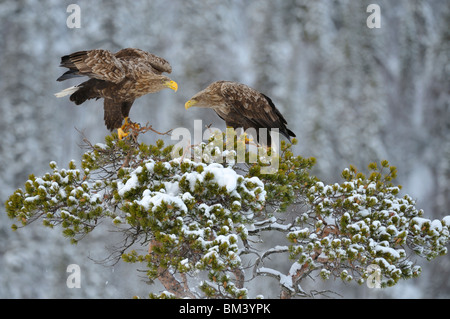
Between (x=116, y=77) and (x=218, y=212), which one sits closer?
(x=218, y=212)

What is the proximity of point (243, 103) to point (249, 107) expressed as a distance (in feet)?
0.25

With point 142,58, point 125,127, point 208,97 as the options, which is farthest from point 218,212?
point 142,58

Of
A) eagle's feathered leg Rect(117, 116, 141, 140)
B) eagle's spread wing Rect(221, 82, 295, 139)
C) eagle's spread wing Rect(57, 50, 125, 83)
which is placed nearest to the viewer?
eagle's spread wing Rect(57, 50, 125, 83)

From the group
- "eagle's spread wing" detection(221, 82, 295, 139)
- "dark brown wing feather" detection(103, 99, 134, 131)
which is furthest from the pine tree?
"eagle's spread wing" detection(221, 82, 295, 139)

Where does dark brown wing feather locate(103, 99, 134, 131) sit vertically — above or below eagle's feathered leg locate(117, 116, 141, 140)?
above

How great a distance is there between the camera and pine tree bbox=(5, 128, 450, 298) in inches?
142

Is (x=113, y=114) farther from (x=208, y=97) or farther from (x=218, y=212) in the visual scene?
(x=218, y=212)

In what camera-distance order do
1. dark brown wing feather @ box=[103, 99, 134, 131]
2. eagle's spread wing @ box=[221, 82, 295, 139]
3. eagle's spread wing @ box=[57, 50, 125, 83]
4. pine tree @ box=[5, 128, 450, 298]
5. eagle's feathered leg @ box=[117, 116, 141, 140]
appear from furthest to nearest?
eagle's spread wing @ box=[221, 82, 295, 139] < dark brown wing feather @ box=[103, 99, 134, 131] < eagle's feathered leg @ box=[117, 116, 141, 140] < eagle's spread wing @ box=[57, 50, 125, 83] < pine tree @ box=[5, 128, 450, 298]

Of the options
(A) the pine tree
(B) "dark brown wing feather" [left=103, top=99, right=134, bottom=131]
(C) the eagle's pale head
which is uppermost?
(C) the eagle's pale head

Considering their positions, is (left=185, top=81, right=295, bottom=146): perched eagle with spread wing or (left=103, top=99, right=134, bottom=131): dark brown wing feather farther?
(left=185, top=81, right=295, bottom=146): perched eagle with spread wing

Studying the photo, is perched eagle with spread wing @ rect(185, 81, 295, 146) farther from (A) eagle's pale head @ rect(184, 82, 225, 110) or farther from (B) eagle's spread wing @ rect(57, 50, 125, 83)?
(B) eagle's spread wing @ rect(57, 50, 125, 83)

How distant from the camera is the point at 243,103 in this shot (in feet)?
16.6

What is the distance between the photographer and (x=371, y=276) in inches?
161

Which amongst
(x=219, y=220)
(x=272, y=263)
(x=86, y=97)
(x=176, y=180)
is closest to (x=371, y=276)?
(x=219, y=220)
